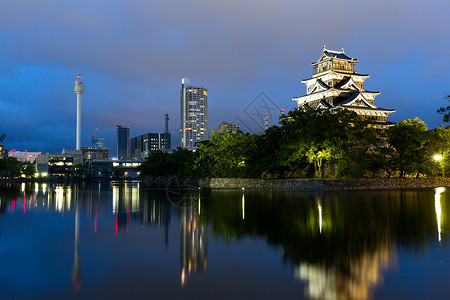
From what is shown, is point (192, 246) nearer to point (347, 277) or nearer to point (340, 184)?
point (347, 277)

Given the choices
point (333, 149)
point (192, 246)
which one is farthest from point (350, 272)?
point (333, 149)

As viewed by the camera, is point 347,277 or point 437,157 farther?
point 437,157

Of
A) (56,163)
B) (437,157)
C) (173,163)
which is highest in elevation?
(56,163)

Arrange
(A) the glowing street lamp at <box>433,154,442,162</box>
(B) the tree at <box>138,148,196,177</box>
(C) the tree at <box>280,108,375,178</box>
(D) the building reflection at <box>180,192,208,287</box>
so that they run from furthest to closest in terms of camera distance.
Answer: (B) the tree at <box>138,148,196,177</box> < (A) the glowing street lamp at <box>433,154,442,162</box> < (C) the tree at <box>280,108,375,178</box> < (D) the building reflection at <box>180,192,208,287</box>

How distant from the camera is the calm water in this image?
8242 mm

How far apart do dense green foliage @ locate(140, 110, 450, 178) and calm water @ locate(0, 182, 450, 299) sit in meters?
28.6

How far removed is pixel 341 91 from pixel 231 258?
61.5 metres

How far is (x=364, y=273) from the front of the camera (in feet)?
30.7

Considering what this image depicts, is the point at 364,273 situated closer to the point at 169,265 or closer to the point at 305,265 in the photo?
the point at 305,265

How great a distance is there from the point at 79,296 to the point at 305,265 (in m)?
6.03

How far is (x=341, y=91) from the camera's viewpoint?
66.8 metres

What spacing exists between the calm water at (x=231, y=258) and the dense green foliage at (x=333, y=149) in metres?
28.6

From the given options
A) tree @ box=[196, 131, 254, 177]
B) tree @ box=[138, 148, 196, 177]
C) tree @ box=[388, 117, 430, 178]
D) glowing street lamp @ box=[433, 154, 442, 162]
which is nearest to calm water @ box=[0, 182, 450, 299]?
tree @ box=[388, 117, 430, 178]

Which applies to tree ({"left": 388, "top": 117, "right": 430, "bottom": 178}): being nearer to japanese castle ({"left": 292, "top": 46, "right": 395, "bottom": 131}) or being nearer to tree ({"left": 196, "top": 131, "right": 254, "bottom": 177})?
japanese castle ({"left": 292, "top": 46, "right": 395, "bottom": 131})
